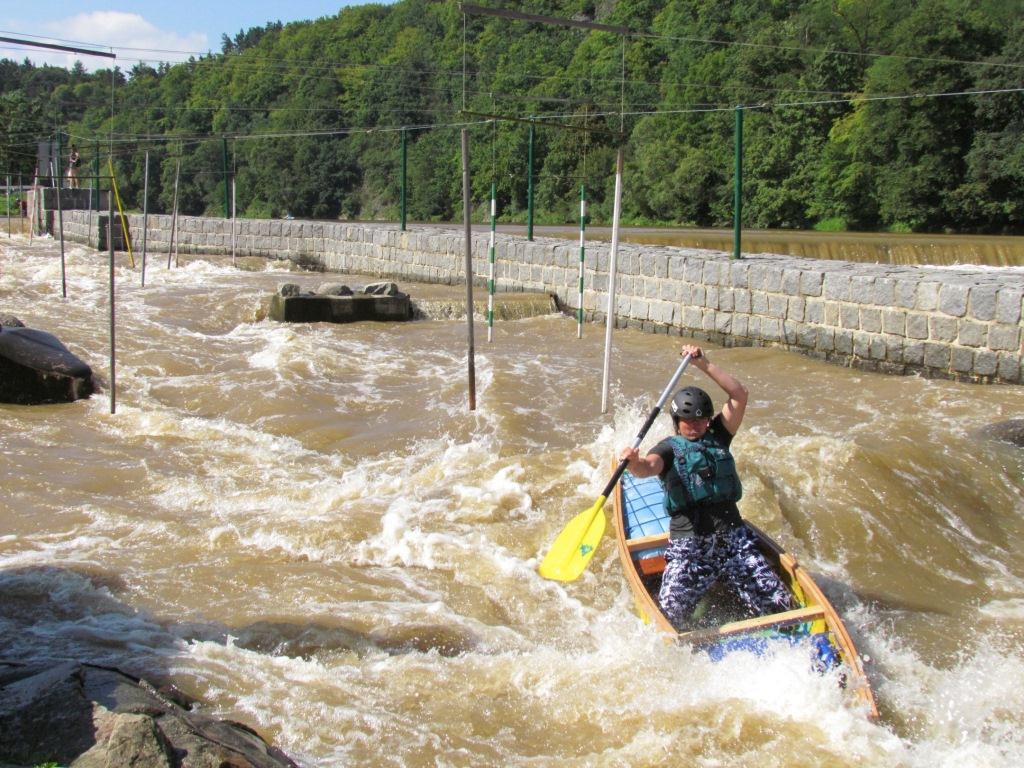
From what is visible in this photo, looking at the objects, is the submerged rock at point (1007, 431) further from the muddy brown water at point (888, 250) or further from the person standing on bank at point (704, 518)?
the muddy brown water at point (888, 250)

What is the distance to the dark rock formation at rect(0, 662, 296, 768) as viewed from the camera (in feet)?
10.2

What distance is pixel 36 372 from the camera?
33.2 ft

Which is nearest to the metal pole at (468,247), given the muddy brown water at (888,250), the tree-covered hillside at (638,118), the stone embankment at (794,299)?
the tree-covered hillside at (638,118)

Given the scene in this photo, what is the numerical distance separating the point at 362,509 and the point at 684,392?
3034 mm

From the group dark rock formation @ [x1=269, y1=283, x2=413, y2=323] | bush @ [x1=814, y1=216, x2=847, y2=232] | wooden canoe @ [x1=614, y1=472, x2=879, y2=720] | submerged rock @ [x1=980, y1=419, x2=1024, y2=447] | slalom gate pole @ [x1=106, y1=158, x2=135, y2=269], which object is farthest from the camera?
bush @ [x1=814, y1=216, x2=847, y2=232]

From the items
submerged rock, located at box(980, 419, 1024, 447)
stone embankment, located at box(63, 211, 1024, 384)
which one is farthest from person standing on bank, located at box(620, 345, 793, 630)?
stone embankment, located at box(63, 211, 1024, 384)

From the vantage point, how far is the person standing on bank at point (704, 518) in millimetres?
4965

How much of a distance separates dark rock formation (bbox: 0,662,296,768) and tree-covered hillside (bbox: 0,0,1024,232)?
661 cm

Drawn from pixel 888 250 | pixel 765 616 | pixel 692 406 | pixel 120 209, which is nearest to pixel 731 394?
pixel 692 406

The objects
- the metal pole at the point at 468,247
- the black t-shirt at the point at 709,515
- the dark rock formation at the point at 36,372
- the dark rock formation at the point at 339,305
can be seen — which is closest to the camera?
the black t-shirt at the point at 709,515

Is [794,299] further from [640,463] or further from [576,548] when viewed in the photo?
[640,463]

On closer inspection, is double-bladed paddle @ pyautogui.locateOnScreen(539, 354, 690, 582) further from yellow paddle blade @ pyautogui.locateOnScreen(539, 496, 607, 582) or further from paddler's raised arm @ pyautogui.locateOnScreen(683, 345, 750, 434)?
paddler's raised arm @ pyautogui.locateOnScreen(683, 345, 750, 434)

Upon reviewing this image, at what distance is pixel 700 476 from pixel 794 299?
818cm

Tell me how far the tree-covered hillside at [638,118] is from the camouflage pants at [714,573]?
17.4ft
